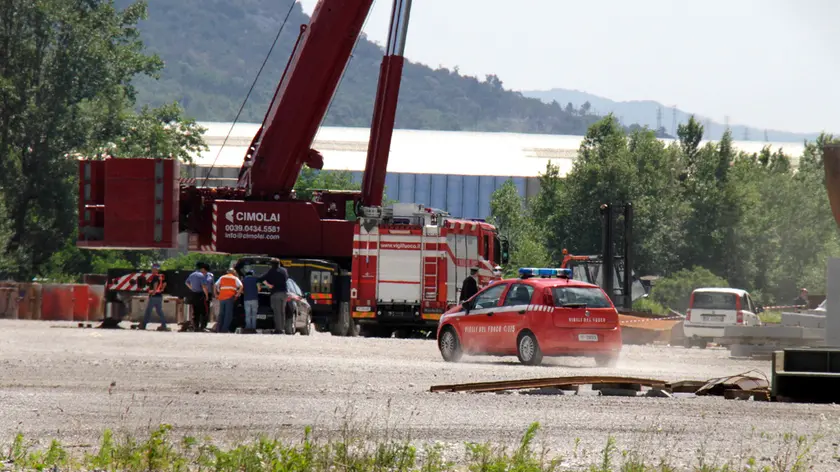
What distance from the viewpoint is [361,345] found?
29172mm

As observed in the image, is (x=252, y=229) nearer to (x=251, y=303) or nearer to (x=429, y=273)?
(x=251, y=303)

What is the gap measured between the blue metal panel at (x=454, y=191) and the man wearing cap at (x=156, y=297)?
69689 millimetres

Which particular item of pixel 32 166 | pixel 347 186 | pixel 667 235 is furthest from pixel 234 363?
pixel 347 186

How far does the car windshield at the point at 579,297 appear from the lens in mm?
23750

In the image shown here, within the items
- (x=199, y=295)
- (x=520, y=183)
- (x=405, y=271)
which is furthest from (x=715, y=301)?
(x=520, y=183)

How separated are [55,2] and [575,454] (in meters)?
52.6

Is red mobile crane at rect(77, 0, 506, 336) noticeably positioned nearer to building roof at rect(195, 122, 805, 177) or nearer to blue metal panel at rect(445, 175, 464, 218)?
building roof at rect(195, 122, 805, 177)

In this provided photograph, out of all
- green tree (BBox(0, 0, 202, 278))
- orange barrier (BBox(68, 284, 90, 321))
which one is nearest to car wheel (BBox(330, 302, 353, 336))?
orange barrier (BBox(68, 284, 90, 321))

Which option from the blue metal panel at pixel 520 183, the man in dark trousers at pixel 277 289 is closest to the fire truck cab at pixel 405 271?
the man in dark trousers at pixel 277 289

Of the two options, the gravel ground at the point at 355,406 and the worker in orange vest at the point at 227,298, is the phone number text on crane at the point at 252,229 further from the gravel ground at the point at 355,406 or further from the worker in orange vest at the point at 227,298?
the gravel ground at the point at 355,406

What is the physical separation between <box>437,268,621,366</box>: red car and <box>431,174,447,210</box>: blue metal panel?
268ft

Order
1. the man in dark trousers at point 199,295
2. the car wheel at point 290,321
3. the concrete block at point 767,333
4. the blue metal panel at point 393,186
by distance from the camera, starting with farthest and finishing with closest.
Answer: the blue metal panel at point 393,186 → the man in dark trousers at point 199,295 → the car wheel at point 290,321 → the concrete block at point 767,333

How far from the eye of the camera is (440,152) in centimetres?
11338

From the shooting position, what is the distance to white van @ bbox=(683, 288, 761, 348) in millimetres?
38594
